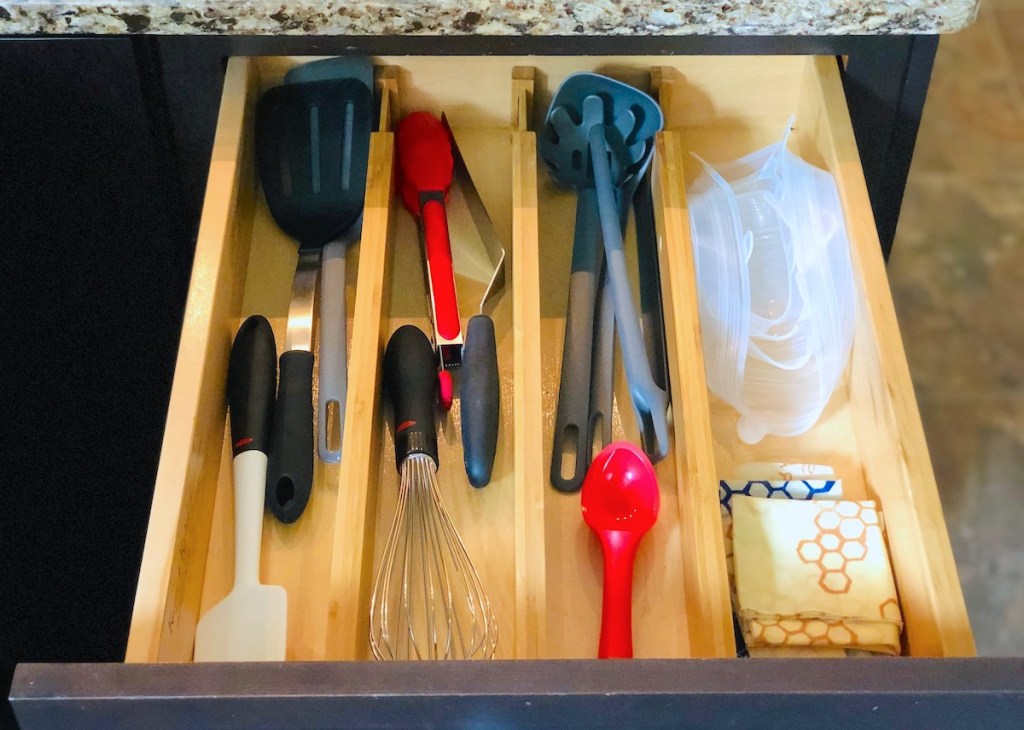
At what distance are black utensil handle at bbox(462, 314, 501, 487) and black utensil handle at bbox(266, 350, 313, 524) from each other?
108 mm

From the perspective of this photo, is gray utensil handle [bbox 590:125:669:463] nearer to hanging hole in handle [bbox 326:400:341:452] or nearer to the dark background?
hanging hole in handle [bbox 326:400:341:452]

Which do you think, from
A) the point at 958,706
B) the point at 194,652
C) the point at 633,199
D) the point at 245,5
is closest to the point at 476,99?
the point at 633,199

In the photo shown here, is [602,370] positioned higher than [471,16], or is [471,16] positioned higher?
[471,16]

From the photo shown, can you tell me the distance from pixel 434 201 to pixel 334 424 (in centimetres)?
20

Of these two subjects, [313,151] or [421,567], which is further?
[313,151]

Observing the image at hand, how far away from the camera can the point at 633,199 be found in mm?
813

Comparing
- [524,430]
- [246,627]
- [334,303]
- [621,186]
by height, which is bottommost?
[246,627]

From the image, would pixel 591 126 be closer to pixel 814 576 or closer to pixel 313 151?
pixel 313 151

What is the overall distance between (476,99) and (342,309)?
0.77 ft

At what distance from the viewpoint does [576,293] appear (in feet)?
2.38

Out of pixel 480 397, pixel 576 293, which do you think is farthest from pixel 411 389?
pixel 576 293

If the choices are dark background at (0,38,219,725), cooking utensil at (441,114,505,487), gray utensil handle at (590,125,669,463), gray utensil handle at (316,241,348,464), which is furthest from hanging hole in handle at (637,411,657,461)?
dark background at (0,38,219,725)

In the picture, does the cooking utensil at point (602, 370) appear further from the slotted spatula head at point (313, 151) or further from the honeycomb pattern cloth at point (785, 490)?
the slotted spatula head at point (313, 151)

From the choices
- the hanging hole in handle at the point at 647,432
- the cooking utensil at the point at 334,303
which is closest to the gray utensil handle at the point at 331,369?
the cooking utensil at the point at 334,303
